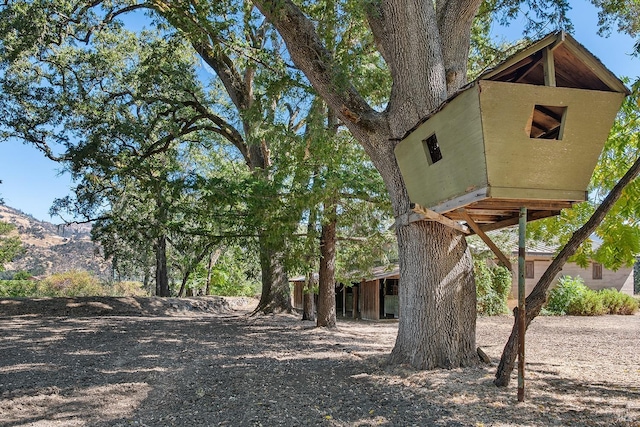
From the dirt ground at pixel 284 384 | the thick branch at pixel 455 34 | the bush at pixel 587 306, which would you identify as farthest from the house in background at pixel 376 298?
the thick branch at pixel 455 34

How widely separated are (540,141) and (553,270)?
5.17ft

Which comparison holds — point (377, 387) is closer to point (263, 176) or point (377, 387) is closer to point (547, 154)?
point (547, 154)

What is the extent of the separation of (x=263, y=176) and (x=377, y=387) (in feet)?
24.1

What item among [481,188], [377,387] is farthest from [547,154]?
[377,387]

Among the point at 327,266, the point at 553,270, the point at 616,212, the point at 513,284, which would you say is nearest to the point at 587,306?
the point at 513,284

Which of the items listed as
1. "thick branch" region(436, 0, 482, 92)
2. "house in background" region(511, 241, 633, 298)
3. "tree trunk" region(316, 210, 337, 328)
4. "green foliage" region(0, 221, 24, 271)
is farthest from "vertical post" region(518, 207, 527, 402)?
"green foliage" region(0, 221, 24, 271)

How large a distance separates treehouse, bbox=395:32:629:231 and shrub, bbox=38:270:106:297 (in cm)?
3341

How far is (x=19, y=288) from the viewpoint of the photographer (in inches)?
1224

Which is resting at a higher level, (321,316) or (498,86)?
(498,86)

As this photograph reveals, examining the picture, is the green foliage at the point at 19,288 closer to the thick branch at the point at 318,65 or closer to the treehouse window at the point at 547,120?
the thick branch at the point at 318,65

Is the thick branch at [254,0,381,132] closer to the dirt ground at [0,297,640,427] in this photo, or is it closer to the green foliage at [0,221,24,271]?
the dirt ground at [0,297,640,427]

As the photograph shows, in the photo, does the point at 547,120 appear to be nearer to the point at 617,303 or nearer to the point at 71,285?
the point at 617,303

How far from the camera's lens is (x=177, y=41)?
1180cm

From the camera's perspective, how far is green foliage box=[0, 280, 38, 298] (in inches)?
1181
